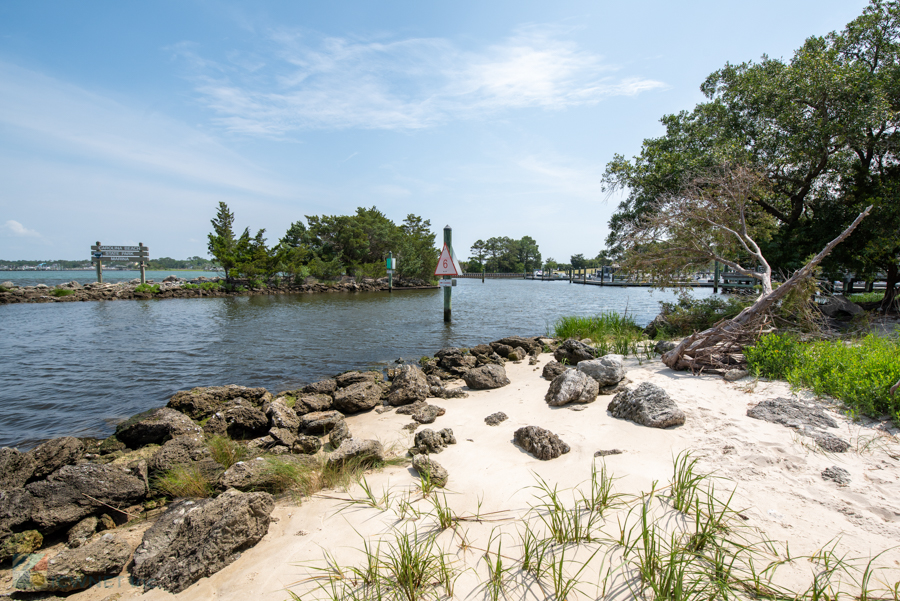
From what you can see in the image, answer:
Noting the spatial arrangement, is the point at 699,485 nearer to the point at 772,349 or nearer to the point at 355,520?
the point at 355,520

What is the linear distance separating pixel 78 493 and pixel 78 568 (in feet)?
4.07

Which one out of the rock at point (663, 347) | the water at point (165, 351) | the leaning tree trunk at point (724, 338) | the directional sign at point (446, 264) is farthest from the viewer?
the directional sign at point (446, 264)

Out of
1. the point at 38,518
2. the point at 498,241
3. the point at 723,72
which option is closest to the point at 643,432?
the point at 38,518

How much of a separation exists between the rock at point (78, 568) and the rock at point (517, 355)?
7.82 m

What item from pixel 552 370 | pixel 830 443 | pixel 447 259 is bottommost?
pixel 552 370

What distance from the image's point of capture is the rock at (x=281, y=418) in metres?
5.55

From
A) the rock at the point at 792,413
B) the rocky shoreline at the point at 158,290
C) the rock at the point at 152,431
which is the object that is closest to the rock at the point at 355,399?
the rock at the point at 152,431

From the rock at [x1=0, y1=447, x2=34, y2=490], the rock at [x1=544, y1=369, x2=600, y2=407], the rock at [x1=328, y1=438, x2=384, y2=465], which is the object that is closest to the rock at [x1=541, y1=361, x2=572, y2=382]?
the rock at [x1=544, y1=369, x2=600, y2=407]

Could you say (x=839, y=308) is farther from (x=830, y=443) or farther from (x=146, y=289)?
(x=146, y=289)

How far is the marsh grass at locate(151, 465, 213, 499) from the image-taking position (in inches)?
153

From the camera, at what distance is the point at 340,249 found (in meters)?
48.6

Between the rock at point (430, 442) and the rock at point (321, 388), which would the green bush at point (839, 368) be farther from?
the rock at point (321, 388)

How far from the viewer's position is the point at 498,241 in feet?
433

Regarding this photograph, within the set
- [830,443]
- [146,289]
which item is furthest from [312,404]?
[146,289]
